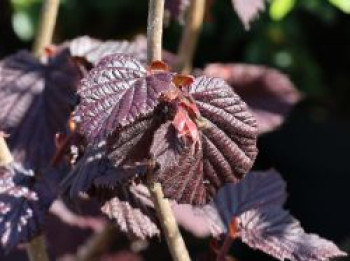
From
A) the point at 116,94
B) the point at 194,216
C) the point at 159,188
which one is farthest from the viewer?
the point at 194,216

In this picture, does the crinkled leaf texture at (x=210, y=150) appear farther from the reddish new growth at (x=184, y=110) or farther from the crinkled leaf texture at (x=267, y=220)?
the crinkled leaf texture at (x=267, y=220)

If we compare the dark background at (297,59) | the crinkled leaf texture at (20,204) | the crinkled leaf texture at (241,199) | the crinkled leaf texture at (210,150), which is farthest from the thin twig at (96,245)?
the dark background at (297,59)

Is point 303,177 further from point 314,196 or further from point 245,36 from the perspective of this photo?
point 245,36

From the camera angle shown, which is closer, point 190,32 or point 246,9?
point 246,9

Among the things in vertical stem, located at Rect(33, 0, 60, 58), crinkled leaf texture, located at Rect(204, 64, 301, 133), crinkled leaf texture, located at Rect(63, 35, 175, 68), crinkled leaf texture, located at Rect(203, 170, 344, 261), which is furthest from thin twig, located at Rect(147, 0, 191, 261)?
crinkled leaf texture, located at Rect(204, 64, 301, 133)

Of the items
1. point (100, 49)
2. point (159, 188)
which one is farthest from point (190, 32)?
point (159, 188)

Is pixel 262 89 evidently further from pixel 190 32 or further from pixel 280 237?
pixel 280 237
